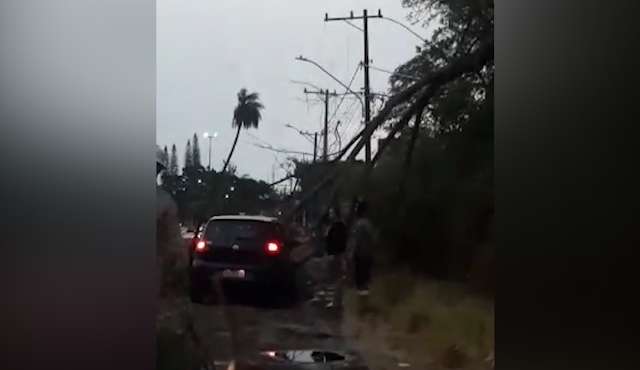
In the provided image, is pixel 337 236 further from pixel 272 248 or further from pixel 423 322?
pixel 423 322

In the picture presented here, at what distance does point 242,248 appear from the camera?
3859 mm

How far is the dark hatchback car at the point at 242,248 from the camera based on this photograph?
150 inches

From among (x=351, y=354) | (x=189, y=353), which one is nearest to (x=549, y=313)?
(x=351, y=354)

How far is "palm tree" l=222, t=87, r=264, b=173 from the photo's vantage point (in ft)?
12.5

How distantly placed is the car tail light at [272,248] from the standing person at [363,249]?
0.34m

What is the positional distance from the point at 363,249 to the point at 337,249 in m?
0.12

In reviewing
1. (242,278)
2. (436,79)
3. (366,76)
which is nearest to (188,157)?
(242,278)

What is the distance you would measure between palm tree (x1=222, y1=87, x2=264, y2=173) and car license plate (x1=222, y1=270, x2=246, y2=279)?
472 millimetres

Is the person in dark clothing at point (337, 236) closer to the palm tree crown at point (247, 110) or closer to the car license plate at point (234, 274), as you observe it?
the car license plate at point (234, 274)

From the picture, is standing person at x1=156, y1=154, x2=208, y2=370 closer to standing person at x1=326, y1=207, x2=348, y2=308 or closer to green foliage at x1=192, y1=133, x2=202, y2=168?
green foliage at x1=192, y1=133, x2=202, y2=168

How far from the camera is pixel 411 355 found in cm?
363

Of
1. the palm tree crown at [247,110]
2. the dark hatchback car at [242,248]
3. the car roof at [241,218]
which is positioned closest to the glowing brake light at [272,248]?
the dark hatchback car at [242,248]

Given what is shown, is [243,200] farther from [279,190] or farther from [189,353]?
[189,353]

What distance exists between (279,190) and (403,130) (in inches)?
25.0
